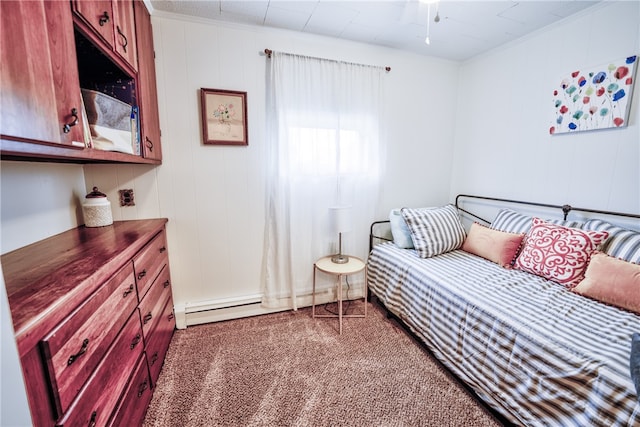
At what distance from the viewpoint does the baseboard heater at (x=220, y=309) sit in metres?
2.19

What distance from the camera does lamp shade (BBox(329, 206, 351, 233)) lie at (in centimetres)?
226

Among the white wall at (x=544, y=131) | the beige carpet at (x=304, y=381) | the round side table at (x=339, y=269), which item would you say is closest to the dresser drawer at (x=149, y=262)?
the beige carpet at (x=304, y=381)

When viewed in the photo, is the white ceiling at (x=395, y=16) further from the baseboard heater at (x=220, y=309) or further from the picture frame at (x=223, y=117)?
the baseboard heater at (x=220, y=309)

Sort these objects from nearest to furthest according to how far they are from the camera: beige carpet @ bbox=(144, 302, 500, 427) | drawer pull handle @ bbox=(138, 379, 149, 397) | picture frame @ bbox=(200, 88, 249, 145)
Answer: drawer pull handle @ bbox=(138, 379, 149, 397) < beige carpet @ bbox=(144, 302, 500, 427) < picture frame @ bbox=(200, 88, 249, 145)

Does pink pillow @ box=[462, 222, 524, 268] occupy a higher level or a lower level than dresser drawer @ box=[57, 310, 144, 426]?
higher

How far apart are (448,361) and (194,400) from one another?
154cm

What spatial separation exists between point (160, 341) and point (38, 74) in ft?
5.14

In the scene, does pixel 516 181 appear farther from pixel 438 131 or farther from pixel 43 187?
pixel 43 187

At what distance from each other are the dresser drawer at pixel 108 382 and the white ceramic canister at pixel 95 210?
0.76 metres

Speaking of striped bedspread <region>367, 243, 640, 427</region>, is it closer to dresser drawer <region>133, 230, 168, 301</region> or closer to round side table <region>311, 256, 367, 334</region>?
round side table <region>311, 256, 367, 334</region>

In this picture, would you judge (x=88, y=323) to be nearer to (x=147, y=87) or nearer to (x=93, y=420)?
(x=93, y=420)

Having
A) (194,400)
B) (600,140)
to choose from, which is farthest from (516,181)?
(194,400)

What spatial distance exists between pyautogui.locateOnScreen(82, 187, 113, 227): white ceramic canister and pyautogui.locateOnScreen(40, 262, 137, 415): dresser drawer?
0.74 metres

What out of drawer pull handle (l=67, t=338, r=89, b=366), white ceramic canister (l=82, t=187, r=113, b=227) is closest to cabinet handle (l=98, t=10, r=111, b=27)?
white ceramic canister (l=82, t=187, r=113, b=227)
